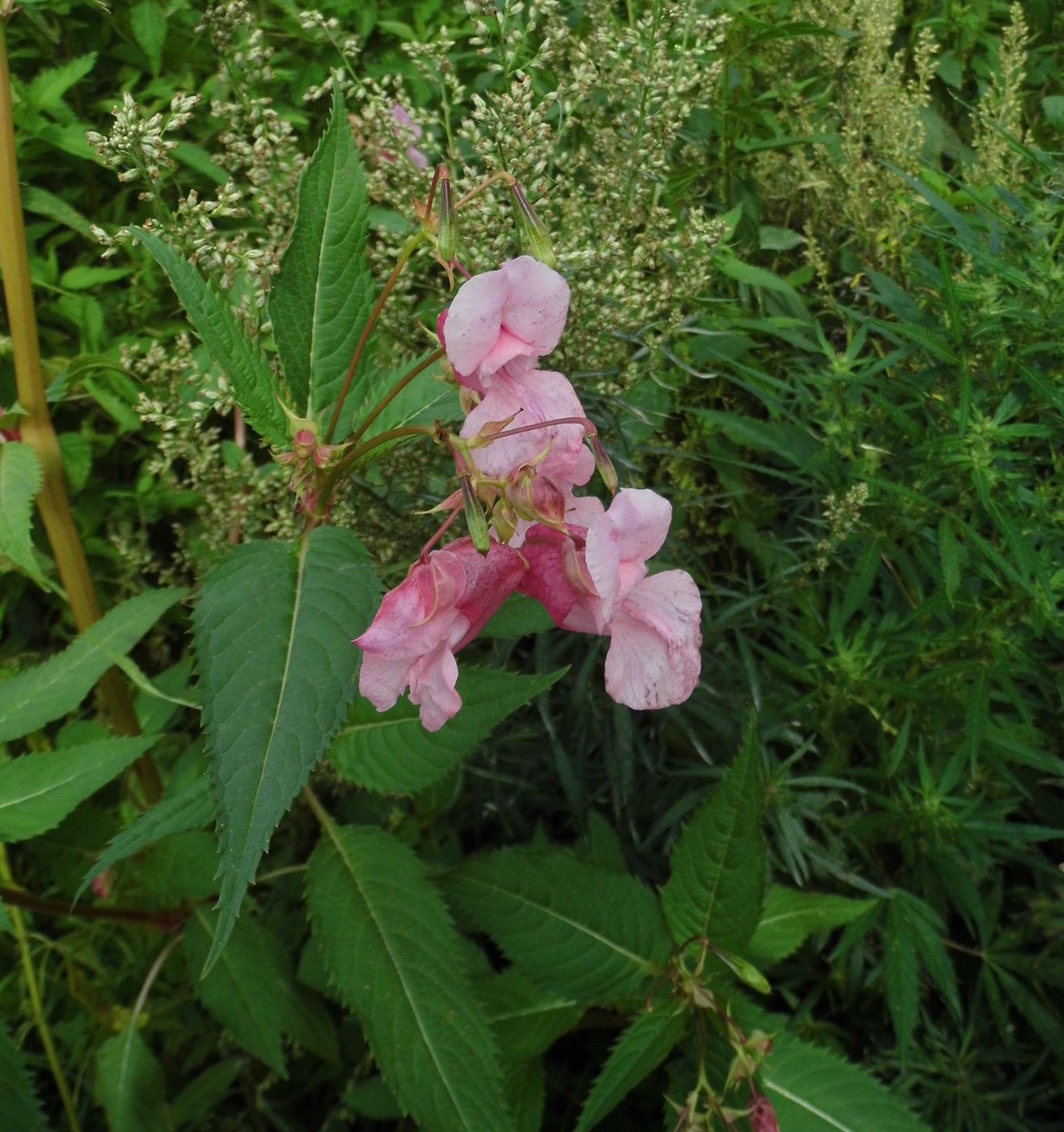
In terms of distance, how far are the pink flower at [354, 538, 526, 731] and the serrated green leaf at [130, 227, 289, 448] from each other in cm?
25

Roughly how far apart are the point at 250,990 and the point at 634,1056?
0.47 m

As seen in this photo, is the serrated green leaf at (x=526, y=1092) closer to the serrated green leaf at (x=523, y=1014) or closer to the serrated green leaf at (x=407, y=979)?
the serrated green leaf at (x=523, y=1014)

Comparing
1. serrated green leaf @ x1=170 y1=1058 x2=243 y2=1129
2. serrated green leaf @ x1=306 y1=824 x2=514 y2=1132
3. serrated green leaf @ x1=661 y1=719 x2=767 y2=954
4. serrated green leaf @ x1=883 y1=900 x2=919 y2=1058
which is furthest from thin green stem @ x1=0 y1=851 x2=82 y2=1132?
serrated green leaf @ x1=883 y1=900 x2=919 y2=1058

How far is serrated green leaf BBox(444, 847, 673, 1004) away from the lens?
1110mm

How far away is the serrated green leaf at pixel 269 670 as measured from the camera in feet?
2.23

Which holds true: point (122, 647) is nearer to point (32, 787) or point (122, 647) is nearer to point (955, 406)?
point (32, 787)

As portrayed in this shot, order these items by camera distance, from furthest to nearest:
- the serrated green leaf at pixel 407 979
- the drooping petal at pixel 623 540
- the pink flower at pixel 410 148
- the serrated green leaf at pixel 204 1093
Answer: the pink flower at pixel 410 148, the serrated green leaf at pixel 204 1093, the serrated green leaf at pixel 407 979, the drooping petal at pixel 623 540

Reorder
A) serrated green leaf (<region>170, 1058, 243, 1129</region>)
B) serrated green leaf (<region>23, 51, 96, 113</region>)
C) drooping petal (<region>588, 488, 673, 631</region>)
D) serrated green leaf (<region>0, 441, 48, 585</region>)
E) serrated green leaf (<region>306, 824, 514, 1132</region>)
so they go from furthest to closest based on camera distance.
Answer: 1. serrated green leaf (<region>23, 51, 96, 113</region>)
2. serrated green leaf (<region>170, 1058, 243, 1129</region>)
3. serrated green leaf (<region>0, 441, 48, 585</region>)
4. serrated green leaf (<region>306, 824, 514, 1132</region>)
5. drooping petal (<region>588, 488, 673, 631</region>)

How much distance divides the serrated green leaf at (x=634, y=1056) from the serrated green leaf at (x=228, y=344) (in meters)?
0.70

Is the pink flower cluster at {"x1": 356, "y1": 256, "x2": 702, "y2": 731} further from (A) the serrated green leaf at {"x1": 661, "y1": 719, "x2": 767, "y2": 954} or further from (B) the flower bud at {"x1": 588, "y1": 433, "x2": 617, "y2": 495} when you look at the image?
(A) the serrated green leaf at {"x1": 661, "y1": 719, "x2": 767, "y2": 954}

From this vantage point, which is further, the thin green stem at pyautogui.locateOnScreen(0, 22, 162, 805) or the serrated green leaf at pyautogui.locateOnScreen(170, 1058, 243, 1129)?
the serrated green leaf at pyautogui.locateOnScreen(170, 1058, 243, 1129)

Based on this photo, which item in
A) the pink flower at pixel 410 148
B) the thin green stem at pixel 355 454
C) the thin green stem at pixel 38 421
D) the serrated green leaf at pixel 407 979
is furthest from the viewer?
the pink flower at pixel 410 148

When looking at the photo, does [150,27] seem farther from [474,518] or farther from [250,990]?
[250,990]

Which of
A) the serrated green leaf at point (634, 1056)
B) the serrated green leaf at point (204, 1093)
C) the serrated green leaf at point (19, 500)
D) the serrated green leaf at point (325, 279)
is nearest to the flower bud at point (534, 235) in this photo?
the serrated green leaf at point (325, 279)
